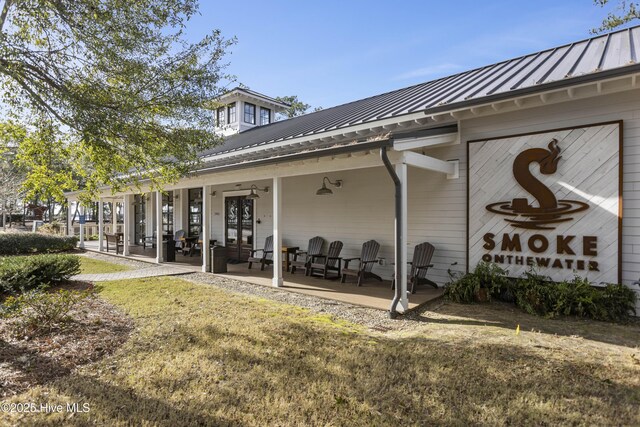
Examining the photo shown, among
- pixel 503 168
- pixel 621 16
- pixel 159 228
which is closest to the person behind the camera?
pixel 503 168

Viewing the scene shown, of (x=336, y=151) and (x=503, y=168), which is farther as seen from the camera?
(x=503, y=168)

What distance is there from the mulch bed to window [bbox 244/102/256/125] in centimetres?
1240

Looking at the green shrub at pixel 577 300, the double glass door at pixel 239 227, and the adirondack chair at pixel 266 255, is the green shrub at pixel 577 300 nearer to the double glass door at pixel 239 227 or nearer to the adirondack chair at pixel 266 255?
the adirondack chair at pixel 266 255

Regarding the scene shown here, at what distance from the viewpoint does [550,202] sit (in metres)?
5.95

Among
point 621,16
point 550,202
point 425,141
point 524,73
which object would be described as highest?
point 621,16

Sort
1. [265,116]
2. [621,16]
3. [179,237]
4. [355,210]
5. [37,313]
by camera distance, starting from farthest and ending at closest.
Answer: [265,116] → [179,237] → [621,16] → [355,210] → [37,313]

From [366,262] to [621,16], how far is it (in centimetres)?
1204

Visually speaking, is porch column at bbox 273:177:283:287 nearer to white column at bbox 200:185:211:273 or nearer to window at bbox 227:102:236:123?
white column at bbox 200:185:211:273

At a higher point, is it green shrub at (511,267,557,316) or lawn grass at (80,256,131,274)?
green shrub at (511,267,557,316)

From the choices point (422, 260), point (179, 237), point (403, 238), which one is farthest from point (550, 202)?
point (179, 237)

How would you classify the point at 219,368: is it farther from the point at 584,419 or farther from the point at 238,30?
the point at 238,30

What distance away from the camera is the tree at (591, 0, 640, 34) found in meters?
10.9

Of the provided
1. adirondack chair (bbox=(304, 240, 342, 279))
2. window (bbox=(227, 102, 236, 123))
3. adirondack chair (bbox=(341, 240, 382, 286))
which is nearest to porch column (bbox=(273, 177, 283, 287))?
adirondack chair (bbox=(304, 240, 342, 279))

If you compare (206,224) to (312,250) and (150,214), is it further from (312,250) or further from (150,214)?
(150,214)
